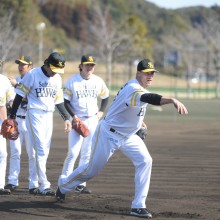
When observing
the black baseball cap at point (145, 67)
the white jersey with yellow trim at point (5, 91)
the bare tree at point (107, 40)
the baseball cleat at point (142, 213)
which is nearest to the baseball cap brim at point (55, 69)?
the white jersey with yellow trim at point (5, 91)

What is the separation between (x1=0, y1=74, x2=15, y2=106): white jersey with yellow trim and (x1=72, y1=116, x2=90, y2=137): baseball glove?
1019mm

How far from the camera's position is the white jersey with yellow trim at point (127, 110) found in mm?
7932

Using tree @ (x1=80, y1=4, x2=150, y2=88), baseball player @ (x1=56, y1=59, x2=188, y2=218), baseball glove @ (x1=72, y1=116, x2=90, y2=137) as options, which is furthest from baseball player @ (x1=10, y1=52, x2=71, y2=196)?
tree @ (x1=80, y1=4, x2=150, y2=88)

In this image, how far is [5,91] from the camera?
982 cm

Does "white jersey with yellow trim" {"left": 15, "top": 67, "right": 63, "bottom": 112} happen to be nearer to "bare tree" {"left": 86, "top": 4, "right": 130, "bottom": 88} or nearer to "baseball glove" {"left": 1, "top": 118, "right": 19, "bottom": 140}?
"baseball glove" {"left": 1, "top": 118, "right": 19, "bottom": 140}

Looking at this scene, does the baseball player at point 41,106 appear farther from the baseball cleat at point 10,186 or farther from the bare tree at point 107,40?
the bare tree at point 107,40

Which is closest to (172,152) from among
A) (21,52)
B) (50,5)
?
(21,52)

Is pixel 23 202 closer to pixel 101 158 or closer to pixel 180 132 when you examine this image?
pixel 101 158

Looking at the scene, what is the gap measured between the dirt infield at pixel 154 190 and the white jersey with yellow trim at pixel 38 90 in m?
1.35

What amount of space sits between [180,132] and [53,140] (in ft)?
16.7

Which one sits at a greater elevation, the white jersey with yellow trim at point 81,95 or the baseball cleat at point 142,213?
the white jersey with yellow trim at point 81,95

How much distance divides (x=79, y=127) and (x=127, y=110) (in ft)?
6.02

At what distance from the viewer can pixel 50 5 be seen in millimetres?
84688

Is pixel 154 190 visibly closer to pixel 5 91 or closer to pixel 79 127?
pixel 79 127
